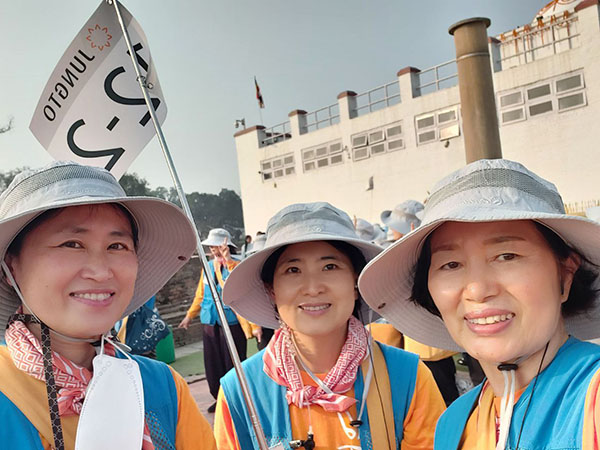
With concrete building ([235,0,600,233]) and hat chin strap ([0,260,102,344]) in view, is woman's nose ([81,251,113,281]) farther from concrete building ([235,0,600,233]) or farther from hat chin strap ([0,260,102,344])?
concrete building ([235,0,600,233])

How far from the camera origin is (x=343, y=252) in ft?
6.59

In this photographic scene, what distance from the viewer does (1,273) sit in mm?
1448

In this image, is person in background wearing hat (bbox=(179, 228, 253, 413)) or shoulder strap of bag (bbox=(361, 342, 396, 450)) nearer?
shoulder strap of bag (bbox=(361, 342, 396, 450))

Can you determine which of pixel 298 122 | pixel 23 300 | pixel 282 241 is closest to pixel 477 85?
pixel 282 241

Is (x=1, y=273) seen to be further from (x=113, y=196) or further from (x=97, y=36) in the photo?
(x=97, y=36)

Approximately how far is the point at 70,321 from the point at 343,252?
3.40 ft

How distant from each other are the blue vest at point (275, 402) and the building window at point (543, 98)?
51.4ft

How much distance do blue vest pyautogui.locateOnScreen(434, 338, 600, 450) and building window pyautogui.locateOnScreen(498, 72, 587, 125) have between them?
634 inches

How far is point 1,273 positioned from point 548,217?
56.7 inches

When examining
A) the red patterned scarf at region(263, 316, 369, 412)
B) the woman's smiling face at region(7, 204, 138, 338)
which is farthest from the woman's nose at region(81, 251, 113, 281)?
the red patterned scarf at region(263, 316, 369, 412)

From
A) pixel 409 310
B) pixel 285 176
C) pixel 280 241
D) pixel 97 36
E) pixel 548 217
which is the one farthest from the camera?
pixel 285 176

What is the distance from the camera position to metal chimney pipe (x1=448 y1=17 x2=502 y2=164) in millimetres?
5312

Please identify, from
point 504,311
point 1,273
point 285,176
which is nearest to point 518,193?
point 504,311

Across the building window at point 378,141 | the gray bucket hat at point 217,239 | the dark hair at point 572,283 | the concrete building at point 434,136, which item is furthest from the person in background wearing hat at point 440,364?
the building window at point 378,141
